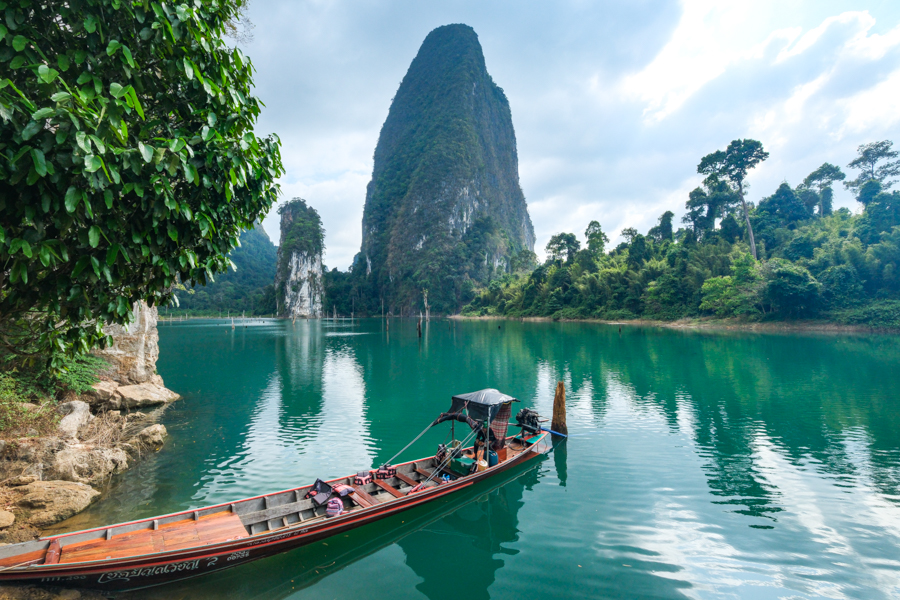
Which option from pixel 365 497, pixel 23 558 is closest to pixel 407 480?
pixel 365 497

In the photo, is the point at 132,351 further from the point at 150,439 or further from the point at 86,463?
the point at 86,463

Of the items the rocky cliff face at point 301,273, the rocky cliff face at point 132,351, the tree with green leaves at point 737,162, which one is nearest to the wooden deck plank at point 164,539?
the rocky cliff face at point 132,351

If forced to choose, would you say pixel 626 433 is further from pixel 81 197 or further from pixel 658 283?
pixel 658 283

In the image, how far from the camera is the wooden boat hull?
4508 mm

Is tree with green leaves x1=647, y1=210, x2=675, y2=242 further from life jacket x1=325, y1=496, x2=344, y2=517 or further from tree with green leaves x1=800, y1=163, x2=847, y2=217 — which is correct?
life jacket x1=325, y1=496, x2=344, y2=517

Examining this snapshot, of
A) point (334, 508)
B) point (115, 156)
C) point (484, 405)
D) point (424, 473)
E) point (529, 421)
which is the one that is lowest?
point (424, 473)

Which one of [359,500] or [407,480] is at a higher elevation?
[359,500]

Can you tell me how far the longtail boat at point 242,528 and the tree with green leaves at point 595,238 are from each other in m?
70.5

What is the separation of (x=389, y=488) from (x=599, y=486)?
467 cm

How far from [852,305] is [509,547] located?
47915 millimetres

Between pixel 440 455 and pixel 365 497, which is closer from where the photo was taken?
pixel 365 497

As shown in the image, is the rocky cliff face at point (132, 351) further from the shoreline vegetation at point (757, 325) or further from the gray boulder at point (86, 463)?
the shoreline vegetation at point (757, 325)

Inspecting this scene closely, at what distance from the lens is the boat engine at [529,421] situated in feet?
35.8

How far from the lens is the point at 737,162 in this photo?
184 ft
